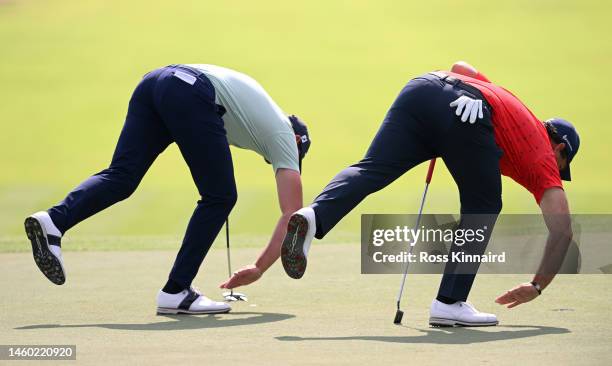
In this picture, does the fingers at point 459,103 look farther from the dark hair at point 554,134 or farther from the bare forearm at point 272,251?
the bare forearm at point 272,251

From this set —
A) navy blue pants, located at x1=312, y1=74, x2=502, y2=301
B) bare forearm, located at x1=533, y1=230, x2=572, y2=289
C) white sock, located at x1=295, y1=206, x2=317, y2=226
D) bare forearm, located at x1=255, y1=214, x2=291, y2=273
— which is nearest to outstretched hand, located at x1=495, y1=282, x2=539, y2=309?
bare forearm, located at x1=533, y1=230, x2=572, y2=289

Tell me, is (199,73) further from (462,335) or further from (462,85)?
(462,335)

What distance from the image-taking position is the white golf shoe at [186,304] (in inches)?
244

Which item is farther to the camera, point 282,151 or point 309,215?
point 282,151

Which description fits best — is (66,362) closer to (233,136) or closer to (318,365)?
(318,365)

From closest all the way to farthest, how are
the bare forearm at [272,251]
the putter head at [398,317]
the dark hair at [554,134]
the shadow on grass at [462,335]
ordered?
the shadow on grass at [462,335] < the putter head at [398,317] < the dark hair at [554,134] < the bare forearm at [272,251]

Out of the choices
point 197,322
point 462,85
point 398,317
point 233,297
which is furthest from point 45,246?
point 462,85

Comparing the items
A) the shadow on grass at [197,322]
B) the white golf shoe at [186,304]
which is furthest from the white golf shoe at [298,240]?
the white golf shoe at [186,304]

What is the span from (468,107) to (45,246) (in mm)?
2207

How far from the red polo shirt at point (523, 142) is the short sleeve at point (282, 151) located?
3.63 ft

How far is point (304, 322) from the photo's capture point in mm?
5812

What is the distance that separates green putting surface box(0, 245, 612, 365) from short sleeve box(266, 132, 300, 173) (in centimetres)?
81

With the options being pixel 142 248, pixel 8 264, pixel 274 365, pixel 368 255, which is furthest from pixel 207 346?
pixel 142 248

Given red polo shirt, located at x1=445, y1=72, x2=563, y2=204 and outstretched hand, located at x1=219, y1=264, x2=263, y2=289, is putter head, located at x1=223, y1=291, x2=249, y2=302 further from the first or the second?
red polo shirt, located at x1=445, y1=72, x2=563, y2=204
